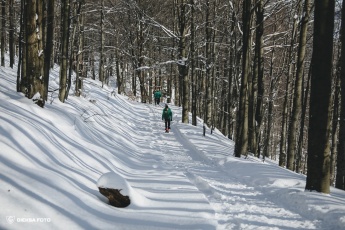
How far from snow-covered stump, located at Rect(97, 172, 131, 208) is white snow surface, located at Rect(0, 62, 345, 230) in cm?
2

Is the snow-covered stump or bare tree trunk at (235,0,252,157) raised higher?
bare tree trunk at (235,0,252,157)

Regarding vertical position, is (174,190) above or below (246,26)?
below

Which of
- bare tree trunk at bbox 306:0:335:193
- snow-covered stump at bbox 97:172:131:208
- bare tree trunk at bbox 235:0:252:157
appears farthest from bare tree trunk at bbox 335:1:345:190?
snow-covered stump at bbox 97:172:131:208

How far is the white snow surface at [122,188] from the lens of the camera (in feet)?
13.1

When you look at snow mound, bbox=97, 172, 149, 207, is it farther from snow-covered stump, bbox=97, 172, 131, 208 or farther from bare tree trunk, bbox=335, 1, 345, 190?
bare tree trunk, bbox=335, 1, 345, 190

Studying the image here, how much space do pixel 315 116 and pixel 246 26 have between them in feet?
18.7

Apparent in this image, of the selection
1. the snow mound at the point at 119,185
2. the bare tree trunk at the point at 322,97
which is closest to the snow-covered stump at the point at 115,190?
the snow mound at the point at 119,185

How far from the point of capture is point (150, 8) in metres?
29.1

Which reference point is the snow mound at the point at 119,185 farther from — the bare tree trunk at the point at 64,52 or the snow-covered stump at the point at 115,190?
the bare tree trunk at the point at 64,52

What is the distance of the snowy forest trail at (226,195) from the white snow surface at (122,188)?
19mm

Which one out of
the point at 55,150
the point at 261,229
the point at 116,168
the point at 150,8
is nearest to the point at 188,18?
the point at 150,8

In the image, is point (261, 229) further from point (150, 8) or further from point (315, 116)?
point (150, 8)

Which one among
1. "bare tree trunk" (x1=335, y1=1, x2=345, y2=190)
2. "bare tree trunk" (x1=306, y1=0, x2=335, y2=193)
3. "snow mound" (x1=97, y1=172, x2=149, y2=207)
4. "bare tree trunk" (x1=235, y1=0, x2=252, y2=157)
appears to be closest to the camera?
"snow mound" (x1=97, y1=172, x2=149, y2=207)

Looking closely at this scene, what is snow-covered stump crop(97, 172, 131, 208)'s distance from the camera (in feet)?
16.8
